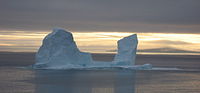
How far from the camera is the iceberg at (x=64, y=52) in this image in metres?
41.7

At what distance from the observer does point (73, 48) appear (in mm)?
42562

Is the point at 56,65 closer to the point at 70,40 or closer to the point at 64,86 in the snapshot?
the point at 70,40

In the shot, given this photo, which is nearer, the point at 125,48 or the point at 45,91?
the point at 45,91

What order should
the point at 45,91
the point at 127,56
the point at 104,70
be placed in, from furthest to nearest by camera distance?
the point at 104,70
the point at 127,56
the point at 45,91

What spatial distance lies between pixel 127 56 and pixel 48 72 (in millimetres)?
8283

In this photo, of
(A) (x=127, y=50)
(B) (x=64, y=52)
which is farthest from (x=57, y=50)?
(A) (x=127, y=50)

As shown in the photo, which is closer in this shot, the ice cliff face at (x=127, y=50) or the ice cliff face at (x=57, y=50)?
the ice cliff face at (x=57, y=50)

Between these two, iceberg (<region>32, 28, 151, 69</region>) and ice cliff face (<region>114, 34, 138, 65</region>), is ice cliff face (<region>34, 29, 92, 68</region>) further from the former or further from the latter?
ice cliff face (<region>114, 34, 138, 65</region>)

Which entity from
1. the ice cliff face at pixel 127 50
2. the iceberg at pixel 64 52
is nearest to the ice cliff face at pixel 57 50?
the iceberg at pixel 64 52

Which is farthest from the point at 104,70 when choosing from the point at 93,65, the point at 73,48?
the point at 73,48

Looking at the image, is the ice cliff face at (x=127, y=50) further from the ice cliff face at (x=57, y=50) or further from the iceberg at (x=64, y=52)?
the ice cliff face at (x=57, y=50)

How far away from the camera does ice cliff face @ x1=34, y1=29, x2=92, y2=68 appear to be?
41.6 m

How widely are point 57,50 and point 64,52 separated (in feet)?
Result: 2.29

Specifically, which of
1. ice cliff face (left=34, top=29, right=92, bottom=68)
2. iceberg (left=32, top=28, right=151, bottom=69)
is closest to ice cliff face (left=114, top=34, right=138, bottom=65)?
iceberg (left=32, top=28, right=151, bottom=69)
